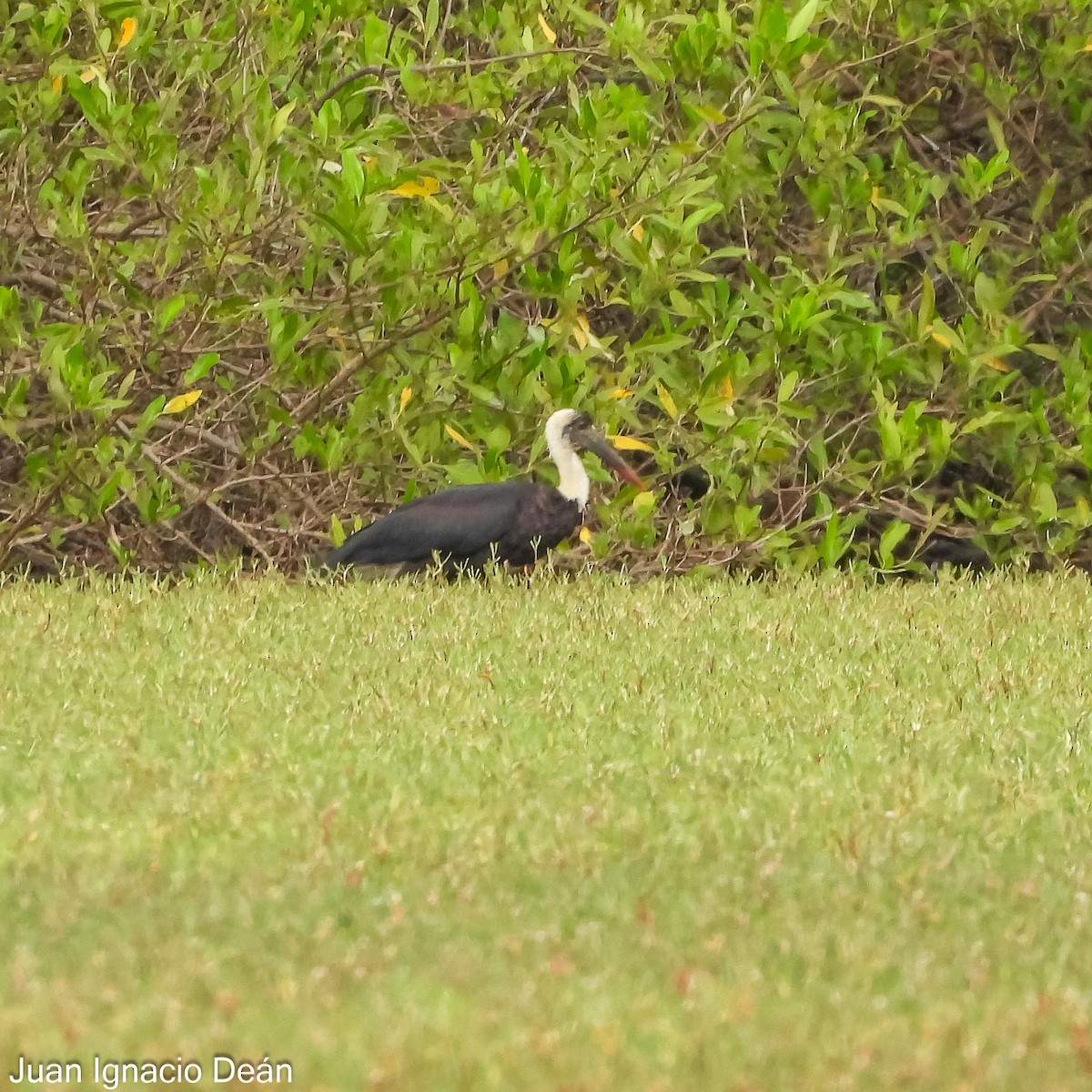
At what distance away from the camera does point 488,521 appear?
10.7 m

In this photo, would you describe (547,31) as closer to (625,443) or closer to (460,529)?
A: (625,443)

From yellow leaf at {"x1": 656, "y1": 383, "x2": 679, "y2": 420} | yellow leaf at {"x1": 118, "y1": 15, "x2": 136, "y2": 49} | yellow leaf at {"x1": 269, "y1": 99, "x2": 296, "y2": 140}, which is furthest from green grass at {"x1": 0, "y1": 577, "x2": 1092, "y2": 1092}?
yellow leaf at {"x1": 118, "y1": 15, "x2": 136, "y2": 49}

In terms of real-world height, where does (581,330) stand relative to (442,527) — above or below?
above

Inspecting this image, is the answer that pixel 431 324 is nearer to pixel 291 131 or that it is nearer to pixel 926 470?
pixel 291 131

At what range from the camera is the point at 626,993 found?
173 inches

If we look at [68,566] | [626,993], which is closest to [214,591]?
[68,566]

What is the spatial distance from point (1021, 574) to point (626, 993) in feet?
24.6

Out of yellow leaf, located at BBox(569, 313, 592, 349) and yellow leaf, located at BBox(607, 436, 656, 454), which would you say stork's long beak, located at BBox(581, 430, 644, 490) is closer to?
yellow leaf, located at BBox(607, 436, 656, 454)

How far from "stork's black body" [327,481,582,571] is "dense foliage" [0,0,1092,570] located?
0.48 meters

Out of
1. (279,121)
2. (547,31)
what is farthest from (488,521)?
(547,31)

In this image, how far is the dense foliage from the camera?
10695 millimetres

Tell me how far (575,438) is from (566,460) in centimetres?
14

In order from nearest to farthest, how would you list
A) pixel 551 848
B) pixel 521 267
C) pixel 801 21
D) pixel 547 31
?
pixel 551 848
pixel 801 21
pixel 547 31
pixel 521 267

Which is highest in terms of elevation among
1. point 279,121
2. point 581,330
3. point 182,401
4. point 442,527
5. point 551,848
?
point 279,121
